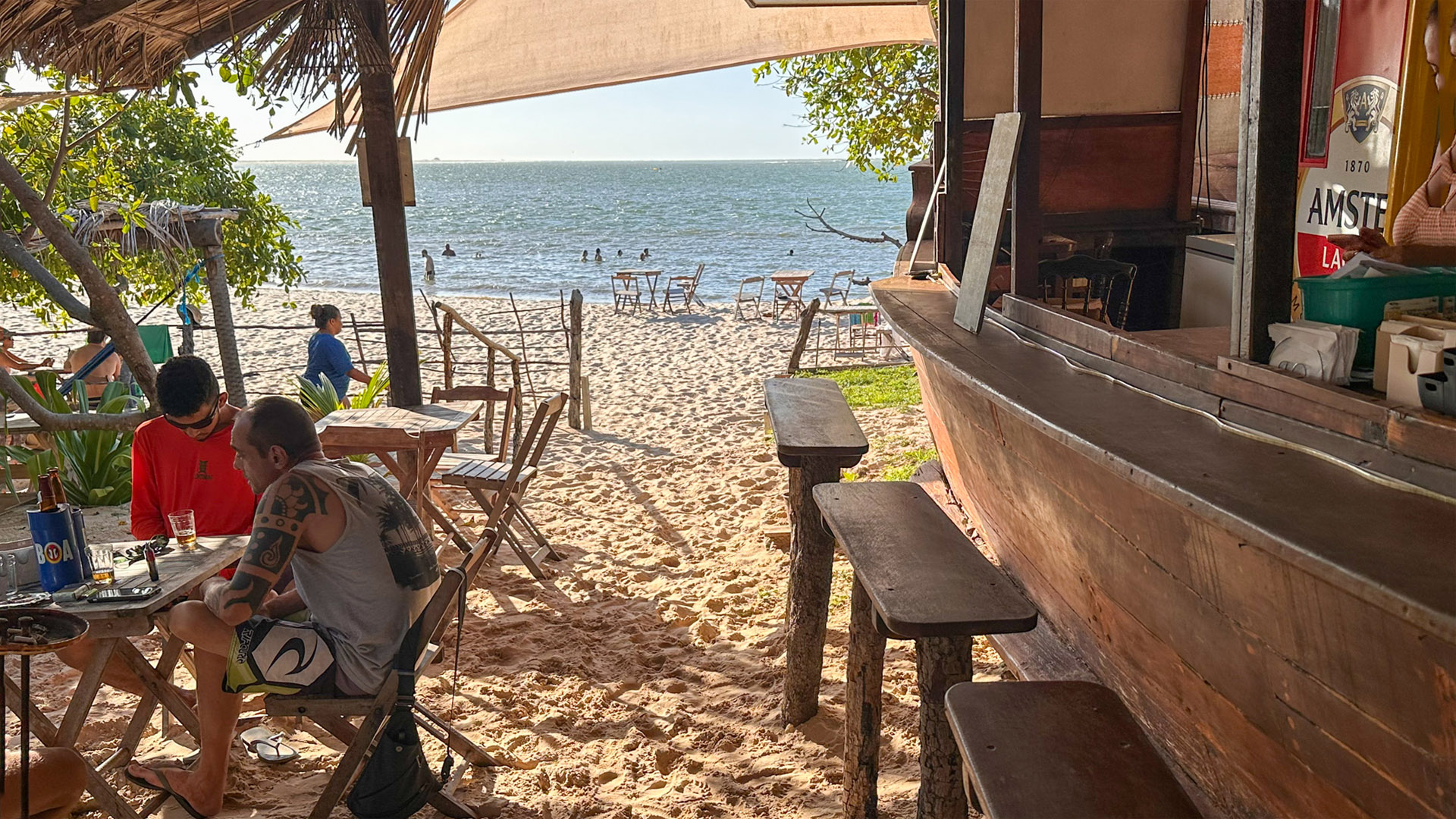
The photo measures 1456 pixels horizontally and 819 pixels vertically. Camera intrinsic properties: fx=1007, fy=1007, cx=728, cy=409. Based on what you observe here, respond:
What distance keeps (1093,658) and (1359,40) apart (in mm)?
1950

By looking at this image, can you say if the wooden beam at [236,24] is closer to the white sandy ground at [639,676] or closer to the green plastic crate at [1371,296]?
the white sandy ground at [639,676]

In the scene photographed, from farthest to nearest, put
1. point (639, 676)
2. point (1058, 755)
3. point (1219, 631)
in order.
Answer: point (639, 676) < point (1058, 755) < point (1219, 631)

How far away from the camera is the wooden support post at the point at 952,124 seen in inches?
175

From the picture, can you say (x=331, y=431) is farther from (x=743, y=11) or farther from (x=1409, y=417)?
(x=1409, y=417)

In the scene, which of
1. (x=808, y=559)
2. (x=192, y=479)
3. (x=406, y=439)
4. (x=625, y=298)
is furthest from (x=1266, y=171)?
(x=625, y=298)

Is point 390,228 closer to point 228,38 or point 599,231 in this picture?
point 228,38

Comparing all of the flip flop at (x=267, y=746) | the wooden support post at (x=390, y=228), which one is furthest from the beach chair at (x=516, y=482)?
the flip flop at (x=267, y=746)

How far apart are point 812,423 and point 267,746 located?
93.4 inches

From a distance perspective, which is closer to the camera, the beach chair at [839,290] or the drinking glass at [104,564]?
the drinking glass at [104,564]

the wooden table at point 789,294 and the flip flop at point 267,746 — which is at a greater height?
the flip flop at point 267,746

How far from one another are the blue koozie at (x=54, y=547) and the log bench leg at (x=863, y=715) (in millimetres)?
2345

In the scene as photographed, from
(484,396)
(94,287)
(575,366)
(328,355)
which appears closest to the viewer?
(94,287)

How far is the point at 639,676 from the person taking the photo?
170 inches

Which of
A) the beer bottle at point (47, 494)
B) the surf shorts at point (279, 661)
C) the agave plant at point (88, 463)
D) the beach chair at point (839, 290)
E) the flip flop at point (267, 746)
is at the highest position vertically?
the beer bottle at point (47, 494)
